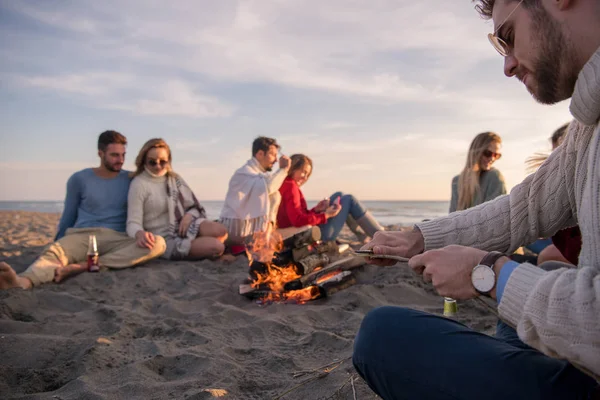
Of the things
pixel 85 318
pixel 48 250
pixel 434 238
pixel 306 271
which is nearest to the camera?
pixel 434 238

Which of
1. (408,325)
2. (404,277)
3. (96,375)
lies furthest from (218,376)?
(404,277)

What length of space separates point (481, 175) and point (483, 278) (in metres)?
5.17

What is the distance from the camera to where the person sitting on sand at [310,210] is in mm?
6988

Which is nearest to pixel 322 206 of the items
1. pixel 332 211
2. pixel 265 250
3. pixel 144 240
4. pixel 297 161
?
pixel 332 211

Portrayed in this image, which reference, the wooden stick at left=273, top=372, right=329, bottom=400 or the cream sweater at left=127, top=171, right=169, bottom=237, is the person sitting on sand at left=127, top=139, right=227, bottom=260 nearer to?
the cream sweater at left=127, top=171, right=169, bottom=237

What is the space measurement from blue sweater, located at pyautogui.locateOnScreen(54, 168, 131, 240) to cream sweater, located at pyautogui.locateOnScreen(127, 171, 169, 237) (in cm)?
27

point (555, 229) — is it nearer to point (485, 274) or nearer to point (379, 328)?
point (485, 274)

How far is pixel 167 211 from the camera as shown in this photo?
6.66 metres

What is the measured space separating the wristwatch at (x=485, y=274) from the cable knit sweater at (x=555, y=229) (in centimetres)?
9

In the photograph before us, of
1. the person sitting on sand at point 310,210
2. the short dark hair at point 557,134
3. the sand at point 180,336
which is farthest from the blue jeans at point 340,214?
the short dark hair at point 557,134

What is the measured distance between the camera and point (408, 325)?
1527 mm

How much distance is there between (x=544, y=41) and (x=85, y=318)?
3.64m

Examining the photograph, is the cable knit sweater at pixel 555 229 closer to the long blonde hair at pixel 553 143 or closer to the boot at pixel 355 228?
the long blonde hair at pixel 553 143

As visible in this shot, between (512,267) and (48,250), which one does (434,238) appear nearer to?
(512,267)
